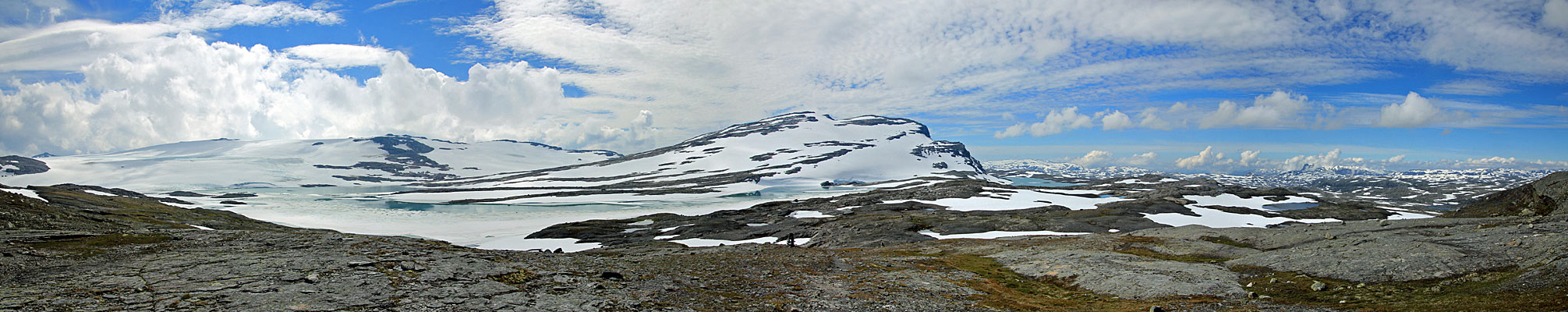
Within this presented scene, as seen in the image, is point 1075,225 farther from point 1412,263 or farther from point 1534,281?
point 1534,281

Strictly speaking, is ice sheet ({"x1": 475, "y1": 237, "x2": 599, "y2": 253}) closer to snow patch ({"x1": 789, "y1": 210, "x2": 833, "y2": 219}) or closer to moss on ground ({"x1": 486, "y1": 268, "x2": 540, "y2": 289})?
snow patch ({"x1": 789, "y1": 210, "x2": 833, "y2": 219})

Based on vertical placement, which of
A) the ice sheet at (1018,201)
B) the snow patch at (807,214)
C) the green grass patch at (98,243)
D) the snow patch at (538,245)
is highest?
the green grass patch at (98,243)

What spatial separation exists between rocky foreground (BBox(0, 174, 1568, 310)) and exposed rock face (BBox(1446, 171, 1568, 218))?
27982mm

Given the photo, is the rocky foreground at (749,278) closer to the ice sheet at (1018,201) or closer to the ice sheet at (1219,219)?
the ice sheet at (1219,219)

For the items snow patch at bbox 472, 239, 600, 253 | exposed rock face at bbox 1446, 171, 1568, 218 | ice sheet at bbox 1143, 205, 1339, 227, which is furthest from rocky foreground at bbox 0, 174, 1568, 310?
ice sheet at bbox 1143, 205, 1339, 227

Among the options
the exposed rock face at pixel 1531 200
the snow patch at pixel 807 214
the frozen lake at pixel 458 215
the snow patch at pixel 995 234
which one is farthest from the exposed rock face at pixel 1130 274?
the snow patch at pixel 807 214

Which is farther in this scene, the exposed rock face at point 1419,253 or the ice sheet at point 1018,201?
the ice sheet at point 1018,201

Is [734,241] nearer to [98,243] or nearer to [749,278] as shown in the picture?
[749,278]

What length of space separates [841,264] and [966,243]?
25438mm

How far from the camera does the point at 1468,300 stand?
16.8 meters

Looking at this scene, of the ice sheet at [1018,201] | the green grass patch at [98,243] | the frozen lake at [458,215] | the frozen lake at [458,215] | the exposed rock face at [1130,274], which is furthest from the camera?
the ice sheet at [1018,201]

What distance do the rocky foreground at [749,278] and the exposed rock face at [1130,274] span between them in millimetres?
137

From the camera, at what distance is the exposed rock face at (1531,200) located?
1919 inches

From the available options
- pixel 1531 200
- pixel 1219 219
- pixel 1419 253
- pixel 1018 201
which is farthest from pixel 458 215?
pixel 1531 200
